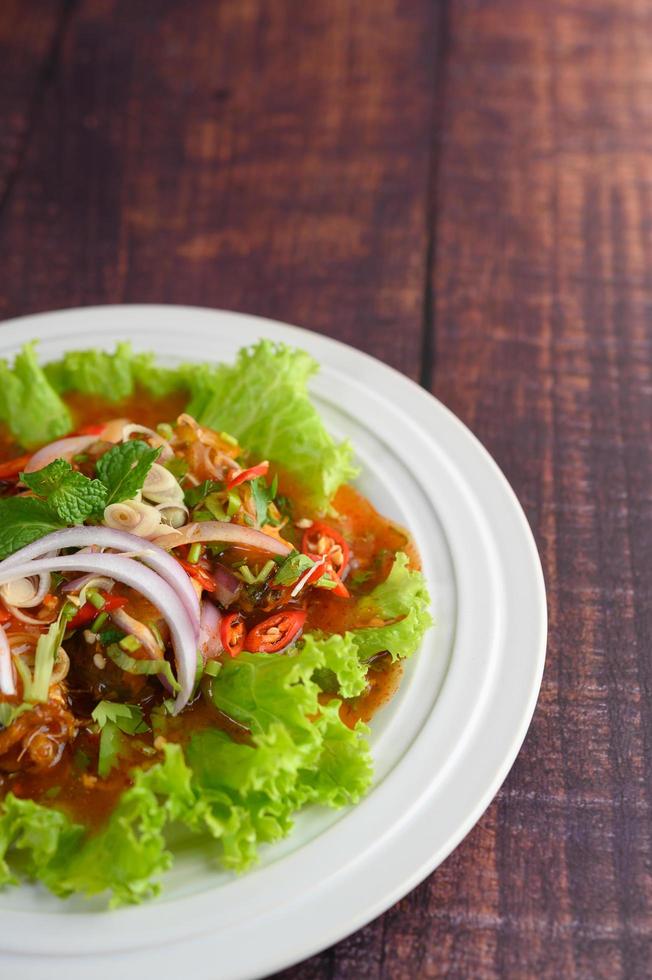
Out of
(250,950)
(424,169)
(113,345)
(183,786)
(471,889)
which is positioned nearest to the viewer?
(250,950)

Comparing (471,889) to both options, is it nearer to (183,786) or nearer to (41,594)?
(183,786)

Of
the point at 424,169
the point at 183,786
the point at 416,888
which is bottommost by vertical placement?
the point at 416,888

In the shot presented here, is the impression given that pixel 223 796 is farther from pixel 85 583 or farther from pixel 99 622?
pixel 85 583

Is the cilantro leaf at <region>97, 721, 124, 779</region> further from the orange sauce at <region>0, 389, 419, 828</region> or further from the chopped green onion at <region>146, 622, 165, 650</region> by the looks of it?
the chopped green onion at <region>146, 622, 165, 650</region>

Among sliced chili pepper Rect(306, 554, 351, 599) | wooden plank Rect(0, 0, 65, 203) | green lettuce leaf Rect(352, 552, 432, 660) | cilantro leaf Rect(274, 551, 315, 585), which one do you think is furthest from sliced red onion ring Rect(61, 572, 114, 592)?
wooden plank Rect(0, 0, 65, 203)

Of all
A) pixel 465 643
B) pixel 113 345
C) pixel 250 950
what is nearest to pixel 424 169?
pixel 113 345

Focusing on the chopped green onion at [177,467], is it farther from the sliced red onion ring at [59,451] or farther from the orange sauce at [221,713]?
the orange sauce at [221,713]

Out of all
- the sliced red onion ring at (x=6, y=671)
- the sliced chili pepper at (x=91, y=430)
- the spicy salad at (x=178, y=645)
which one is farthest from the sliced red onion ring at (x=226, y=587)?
the sliced chili pepper at (x=91, y=430)
